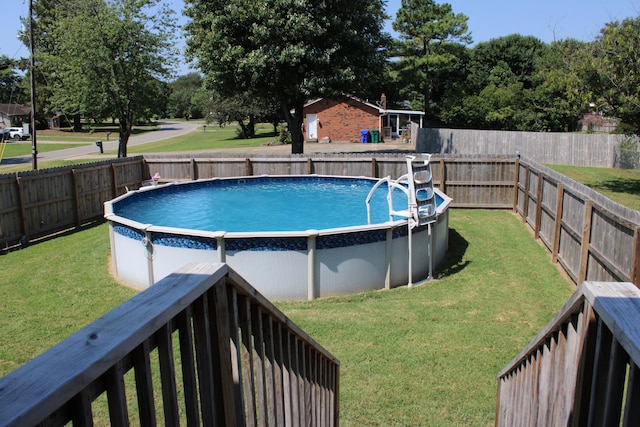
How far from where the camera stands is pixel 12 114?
220 ft

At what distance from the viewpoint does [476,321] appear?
799cm

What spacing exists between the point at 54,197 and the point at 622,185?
2031cm

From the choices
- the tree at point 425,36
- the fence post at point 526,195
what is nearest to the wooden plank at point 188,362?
the fence post at point 526,195

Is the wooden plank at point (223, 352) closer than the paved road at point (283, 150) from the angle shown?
Yes

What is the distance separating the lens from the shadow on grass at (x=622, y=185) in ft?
67.2

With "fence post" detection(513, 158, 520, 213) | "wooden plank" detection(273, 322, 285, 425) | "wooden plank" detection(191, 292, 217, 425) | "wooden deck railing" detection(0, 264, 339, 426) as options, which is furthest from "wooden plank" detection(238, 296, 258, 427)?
"fence post" detection(513, 158, 520, 213)

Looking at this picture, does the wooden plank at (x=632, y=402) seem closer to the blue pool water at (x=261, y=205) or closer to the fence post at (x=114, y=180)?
the blue pool water at (x=261, y=205)

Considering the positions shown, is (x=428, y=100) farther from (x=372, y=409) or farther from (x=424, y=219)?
(x=372, y=409)

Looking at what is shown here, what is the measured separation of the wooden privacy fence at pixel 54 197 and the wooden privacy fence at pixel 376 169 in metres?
2.43

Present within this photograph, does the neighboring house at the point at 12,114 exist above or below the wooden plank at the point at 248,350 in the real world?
above

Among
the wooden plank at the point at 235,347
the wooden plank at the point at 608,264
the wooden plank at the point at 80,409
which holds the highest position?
the wooden plank at the point at 80,409

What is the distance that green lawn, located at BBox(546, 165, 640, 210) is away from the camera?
18922mm

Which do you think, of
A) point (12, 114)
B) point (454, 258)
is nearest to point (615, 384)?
point (454, 258)

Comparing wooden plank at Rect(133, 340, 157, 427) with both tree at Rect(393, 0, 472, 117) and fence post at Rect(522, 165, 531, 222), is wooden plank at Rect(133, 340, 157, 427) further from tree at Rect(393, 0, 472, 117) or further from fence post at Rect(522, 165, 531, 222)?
tree at Rect(393, 0, 472, 117)
